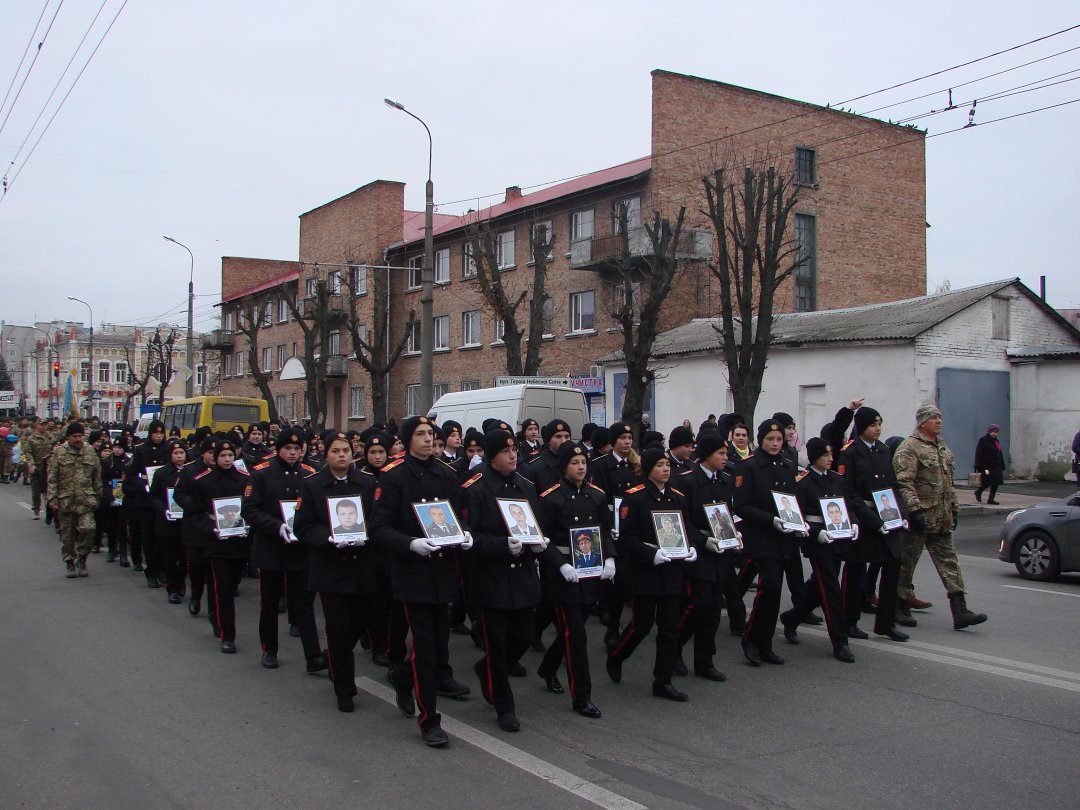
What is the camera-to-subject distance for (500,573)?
6.01 metres

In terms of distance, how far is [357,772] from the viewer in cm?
531

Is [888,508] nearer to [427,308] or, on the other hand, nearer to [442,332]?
[427,308]

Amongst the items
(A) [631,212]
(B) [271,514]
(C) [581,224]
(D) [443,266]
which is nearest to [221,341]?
(D) [443,266]

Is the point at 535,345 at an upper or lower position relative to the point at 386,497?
upper

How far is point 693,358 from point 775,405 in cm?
347

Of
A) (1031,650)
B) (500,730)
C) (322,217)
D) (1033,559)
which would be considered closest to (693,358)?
(1033,559)

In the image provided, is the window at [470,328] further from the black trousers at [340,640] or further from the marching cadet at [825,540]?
the black trousers at [340,640]

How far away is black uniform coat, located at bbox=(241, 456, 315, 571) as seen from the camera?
304 inches

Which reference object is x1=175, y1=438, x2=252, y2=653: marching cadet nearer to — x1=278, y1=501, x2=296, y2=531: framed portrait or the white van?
A: x1=278, y1=501, x2=296, y2=531: framed portrait

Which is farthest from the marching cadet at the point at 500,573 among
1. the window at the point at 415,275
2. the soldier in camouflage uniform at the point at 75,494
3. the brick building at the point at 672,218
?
the window at the point at 415,275

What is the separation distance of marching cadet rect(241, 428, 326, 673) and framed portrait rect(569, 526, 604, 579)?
2.34 meters

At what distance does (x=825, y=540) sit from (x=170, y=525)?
7.09 metres

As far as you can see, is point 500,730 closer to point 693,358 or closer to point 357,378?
point 693,358

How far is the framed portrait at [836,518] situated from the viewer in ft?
25.6
